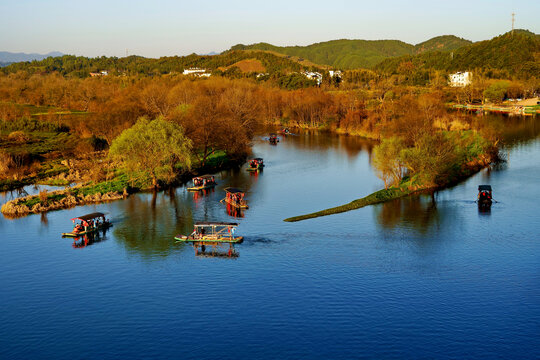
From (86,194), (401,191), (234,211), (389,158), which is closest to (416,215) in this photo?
(401,191)

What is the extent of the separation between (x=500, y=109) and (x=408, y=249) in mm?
129309

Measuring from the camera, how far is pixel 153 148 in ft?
223

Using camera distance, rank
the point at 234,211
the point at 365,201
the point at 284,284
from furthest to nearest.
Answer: the point at 365,201, the point at 234,211, the point at 284,284

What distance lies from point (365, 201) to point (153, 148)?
2882 centimetres

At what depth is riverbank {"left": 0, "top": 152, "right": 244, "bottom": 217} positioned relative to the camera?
57.8 meters

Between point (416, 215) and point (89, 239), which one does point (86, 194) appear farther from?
point (416, 215)

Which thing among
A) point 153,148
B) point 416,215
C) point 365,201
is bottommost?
point 416,215

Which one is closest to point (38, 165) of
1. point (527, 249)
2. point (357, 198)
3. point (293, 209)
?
point (293, 209)

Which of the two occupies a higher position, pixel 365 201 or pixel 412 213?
pixel 365 201

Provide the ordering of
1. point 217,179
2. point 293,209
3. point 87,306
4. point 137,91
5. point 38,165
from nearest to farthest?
point 87,306 → point 293,209 → point 217,179 → point 38,165 → point 137,91

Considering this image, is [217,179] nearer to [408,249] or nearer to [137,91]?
[408,249]

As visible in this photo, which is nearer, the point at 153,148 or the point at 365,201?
the point at 365,201

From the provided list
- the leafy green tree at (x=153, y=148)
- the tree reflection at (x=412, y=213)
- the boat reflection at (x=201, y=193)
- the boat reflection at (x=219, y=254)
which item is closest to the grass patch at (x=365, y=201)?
the tree reflection at (x=412, y=213)

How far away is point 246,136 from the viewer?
95.3 meters
